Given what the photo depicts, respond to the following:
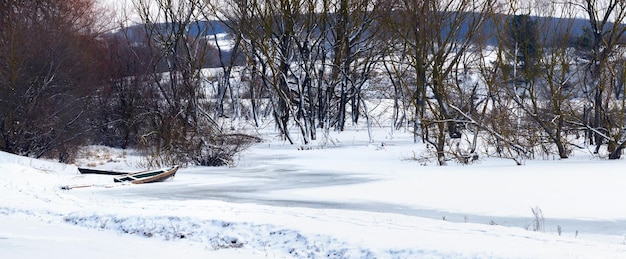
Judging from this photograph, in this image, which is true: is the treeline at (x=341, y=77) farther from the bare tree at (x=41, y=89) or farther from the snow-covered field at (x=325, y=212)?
the snow-covered field at (x=325, y=212)

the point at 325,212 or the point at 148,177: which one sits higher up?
the point at 325,212

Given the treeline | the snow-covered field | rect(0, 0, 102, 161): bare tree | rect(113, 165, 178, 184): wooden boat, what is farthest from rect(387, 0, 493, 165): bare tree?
rect(0, 0, 102, 161): bare tree

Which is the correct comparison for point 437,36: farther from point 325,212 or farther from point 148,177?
point 325,212

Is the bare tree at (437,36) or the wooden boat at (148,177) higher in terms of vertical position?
the bare tree at (437,36)

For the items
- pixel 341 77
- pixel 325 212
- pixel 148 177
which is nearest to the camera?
pixel 325 212

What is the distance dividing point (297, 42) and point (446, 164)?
1475 centimetres

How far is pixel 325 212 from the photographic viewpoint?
13.4 m

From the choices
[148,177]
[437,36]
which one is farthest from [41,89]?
[437,36]

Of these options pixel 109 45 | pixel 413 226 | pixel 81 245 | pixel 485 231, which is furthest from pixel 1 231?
pixel 109 45

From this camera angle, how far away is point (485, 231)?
1060cm

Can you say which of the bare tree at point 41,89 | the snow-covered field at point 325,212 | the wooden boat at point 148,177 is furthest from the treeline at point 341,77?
the wooden boat at point 148,177

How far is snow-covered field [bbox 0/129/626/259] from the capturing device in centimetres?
1016

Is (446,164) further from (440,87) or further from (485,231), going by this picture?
(485,231)

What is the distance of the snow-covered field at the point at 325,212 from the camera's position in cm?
1016
